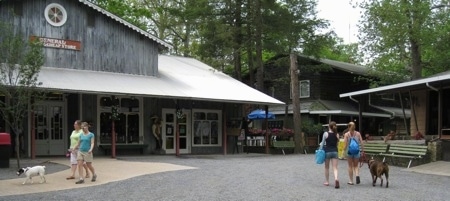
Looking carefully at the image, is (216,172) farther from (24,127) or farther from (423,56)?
(423,56)

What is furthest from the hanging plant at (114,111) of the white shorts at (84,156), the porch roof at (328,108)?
the porch roof at (328,108)

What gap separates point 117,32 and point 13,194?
12.5 metres

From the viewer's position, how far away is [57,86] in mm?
17844

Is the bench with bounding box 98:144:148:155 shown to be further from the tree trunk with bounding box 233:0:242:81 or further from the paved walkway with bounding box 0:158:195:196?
the tree trunk with bounding box 233:0:242:81

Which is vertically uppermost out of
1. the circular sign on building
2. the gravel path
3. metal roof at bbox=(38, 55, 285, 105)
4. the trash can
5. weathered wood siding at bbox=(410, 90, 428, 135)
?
the circular sign on building

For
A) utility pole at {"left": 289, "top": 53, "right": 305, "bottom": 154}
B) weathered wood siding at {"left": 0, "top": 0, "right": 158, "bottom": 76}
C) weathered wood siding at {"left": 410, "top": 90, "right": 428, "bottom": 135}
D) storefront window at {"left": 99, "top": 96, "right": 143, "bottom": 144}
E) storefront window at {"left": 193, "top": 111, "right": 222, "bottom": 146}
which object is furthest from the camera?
utility pole at {"left": 289, "top": 53, "right": 305, "bottom": 154}

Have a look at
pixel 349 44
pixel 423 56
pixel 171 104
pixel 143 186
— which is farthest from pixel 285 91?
pixel 349 44

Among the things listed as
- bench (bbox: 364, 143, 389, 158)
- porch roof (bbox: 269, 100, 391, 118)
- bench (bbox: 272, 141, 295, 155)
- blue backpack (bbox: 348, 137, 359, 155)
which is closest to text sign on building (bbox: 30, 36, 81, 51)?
bench (bbox: 272, 141, 295, 155)

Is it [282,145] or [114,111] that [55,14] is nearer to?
[114,111]

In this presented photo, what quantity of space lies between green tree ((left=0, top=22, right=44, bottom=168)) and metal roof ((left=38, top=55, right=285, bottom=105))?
6.12 feet

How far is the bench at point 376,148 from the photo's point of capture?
66.1 feet

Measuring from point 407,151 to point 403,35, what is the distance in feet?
45.5

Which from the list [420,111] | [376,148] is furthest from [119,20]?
[420,111]

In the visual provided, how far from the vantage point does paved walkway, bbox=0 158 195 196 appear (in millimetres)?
11641
